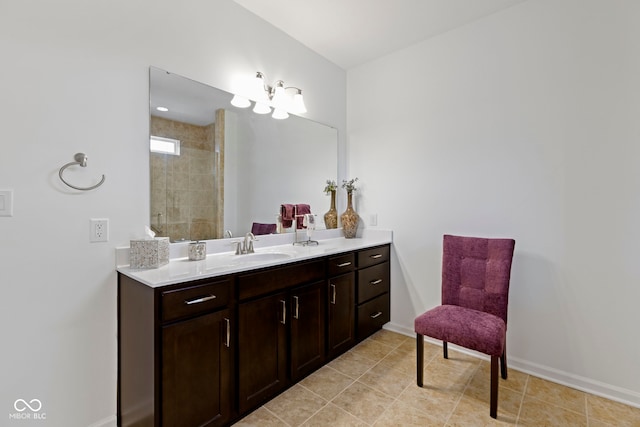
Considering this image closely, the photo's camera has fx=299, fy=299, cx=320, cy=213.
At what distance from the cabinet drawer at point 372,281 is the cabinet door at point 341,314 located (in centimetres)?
11

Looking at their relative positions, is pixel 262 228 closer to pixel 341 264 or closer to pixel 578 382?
pixel 341 264

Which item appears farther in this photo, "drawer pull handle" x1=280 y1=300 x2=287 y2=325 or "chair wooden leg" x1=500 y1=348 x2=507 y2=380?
"chair wooden leg" x1=500 y1=348 x2=507 y2=380

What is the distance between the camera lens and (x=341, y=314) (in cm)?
232

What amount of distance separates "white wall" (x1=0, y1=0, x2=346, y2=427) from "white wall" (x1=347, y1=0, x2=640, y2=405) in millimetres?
2061

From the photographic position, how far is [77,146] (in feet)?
4.96

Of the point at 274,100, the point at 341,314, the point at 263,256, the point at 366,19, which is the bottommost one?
the point at 341,314

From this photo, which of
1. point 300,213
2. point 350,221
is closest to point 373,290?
point 350,221

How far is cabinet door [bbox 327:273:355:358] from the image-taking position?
2.22 metres

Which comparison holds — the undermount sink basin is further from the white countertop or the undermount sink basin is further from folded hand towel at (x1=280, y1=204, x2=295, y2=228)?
folded hand towel at (x1=280, y1=204, x2=295, y2=228)

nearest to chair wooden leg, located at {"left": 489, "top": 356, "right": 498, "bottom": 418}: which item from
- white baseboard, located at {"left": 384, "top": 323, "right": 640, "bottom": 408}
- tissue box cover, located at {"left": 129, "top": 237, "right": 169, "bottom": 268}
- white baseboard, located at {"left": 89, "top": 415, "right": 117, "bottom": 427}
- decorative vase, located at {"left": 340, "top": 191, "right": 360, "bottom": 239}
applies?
white baseboard, located at {"left": 384, "top": 323, "right": 640, "bottom": 408}

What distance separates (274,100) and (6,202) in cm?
177

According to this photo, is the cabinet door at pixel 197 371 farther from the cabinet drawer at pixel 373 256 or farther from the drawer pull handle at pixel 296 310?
the cabinet drawer at pixel 373 256

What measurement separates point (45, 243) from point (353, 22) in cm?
250

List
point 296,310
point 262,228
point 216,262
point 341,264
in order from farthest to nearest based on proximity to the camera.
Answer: point 262,228
point 341,264
point 296,310
point 216,262
